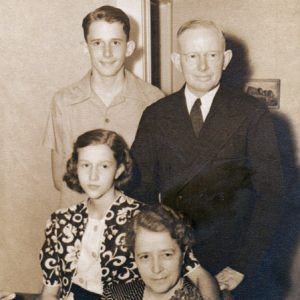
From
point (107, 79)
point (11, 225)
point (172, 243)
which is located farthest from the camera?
point (11, 225)

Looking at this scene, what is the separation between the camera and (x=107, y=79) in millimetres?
786

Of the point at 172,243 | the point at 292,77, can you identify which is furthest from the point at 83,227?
the point at 292,77

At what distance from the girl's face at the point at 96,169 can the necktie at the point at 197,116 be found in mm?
163

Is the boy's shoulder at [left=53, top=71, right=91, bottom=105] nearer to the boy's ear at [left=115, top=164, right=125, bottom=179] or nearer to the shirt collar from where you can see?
the shirt collar

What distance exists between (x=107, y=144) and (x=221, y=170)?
0.21m

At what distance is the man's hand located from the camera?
725 millimetres

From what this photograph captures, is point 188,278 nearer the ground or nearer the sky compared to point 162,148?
nearer the ground

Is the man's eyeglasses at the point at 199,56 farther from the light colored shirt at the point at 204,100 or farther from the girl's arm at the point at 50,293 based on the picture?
the girl's arm at the point at 50,293

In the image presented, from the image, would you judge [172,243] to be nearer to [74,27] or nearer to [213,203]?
[213,203]

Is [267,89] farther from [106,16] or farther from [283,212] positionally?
[106,16]

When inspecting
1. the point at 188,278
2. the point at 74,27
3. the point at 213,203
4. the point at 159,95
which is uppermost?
the point at 74,27

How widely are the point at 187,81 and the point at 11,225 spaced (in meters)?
0.52

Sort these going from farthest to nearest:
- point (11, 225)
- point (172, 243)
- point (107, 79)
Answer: point (11, 225) < point (107, 79) < point (172, 243)

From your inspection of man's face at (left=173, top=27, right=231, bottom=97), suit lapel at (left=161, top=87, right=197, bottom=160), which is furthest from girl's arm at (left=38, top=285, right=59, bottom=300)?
man's face at (left=173, top=27, right=231, bottom=97)
